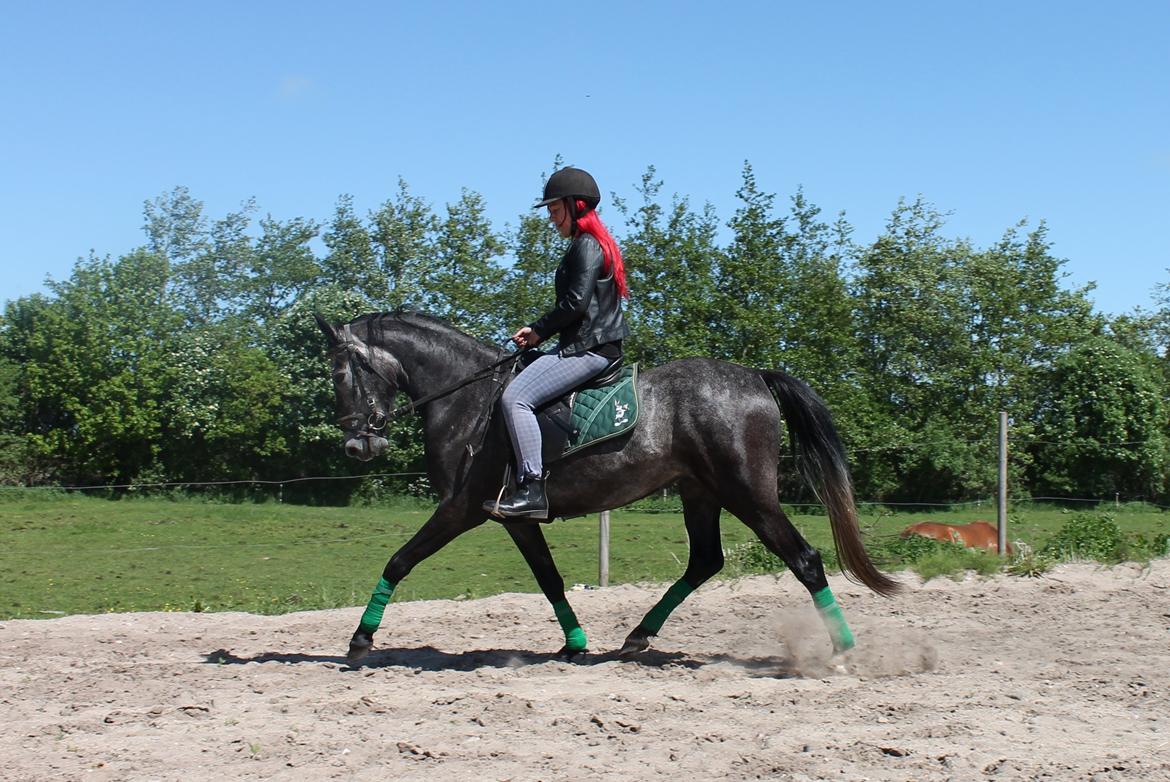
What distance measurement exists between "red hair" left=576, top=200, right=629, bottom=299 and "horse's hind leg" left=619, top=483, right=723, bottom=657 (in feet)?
4.94

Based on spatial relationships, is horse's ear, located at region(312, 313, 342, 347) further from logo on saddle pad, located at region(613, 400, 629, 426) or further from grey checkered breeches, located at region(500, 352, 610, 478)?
logo on saddle pad, located at region(613, 400, 629, 426)

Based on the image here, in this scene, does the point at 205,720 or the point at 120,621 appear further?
the point at 120,621

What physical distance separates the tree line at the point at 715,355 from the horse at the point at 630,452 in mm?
19346

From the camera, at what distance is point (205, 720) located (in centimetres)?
531

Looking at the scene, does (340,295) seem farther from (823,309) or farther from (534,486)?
(534,486)

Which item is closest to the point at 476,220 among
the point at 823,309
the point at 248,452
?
the point at 248,452

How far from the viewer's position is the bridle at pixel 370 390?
704cm

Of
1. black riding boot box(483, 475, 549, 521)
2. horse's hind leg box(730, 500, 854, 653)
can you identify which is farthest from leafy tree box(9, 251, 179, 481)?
horse's hind leg box(730, 500, 854, 653)

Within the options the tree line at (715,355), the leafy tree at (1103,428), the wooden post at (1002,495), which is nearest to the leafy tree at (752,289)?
the tree line at (715,355)

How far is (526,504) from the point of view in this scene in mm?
6578

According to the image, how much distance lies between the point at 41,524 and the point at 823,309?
752 inches

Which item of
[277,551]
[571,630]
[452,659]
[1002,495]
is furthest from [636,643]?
[277,551]

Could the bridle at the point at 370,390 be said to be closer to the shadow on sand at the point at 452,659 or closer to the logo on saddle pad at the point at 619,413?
the logo on saddle pad at the point at 619,413

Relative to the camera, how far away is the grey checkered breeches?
6.58 m
